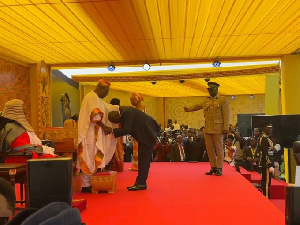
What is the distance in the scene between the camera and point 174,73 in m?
11.7

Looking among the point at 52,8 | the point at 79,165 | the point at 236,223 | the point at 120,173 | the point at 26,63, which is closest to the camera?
the point at 236,223

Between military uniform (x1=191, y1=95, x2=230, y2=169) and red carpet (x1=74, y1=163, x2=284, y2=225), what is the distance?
1.31 ft

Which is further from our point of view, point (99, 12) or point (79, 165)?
point (99, 12)

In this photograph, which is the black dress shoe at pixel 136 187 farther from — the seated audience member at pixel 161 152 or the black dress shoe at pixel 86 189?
the seated audience member at pixel 161 152

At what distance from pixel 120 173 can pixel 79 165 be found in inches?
78.3

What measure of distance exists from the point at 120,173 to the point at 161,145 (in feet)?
8.57

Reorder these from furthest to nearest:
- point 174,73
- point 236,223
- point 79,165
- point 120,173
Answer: point 174,73 < point 120,173 < point 79,165 < point 236,223

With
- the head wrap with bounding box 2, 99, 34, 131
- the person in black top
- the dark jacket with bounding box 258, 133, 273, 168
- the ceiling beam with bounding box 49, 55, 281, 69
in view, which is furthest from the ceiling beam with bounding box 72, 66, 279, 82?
the head wrap with bounding box 2, 99, 34, 131

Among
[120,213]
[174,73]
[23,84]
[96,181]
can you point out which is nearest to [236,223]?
[120,213]

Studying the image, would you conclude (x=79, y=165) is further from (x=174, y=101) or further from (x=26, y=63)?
(x=174, y=101)

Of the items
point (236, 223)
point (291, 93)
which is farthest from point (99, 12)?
point (291, 93)

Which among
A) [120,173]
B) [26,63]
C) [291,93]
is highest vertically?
[26,63]

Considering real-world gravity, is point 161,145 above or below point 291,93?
below

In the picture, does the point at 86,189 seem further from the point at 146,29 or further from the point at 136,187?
the point at 146,29
